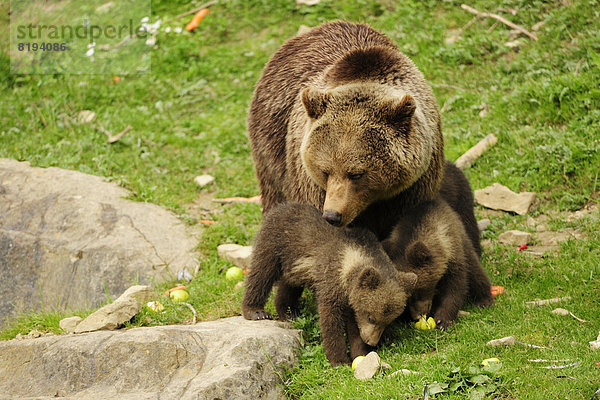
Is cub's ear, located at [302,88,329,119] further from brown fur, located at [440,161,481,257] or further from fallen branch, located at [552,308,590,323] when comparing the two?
fallen branch, located at [552,308,590,323]

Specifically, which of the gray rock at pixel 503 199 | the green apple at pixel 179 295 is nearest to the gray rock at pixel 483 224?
the gray rock at pixel 503 199

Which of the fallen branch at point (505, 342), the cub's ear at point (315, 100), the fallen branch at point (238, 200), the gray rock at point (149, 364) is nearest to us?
the gray rock at point (149, 364)

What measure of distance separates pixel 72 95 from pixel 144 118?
1547 millimetres

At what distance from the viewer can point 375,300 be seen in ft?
18.3

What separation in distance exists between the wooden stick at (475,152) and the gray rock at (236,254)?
327 cm

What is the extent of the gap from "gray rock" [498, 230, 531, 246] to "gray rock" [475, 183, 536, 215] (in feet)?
1.65

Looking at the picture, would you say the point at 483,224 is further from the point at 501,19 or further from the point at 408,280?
the point at 501,19

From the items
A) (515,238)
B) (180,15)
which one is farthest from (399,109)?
(180,15)

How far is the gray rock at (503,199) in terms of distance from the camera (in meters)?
8.36

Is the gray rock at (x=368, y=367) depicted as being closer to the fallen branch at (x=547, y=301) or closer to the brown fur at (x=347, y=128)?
the brown fur at (x=347, y=128)

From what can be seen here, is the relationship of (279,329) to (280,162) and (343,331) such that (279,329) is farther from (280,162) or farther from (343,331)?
(280,162)

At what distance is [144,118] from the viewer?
11.9 meters

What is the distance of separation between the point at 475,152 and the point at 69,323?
5772 mm

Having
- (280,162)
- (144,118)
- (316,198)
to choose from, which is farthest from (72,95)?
(316,198)
